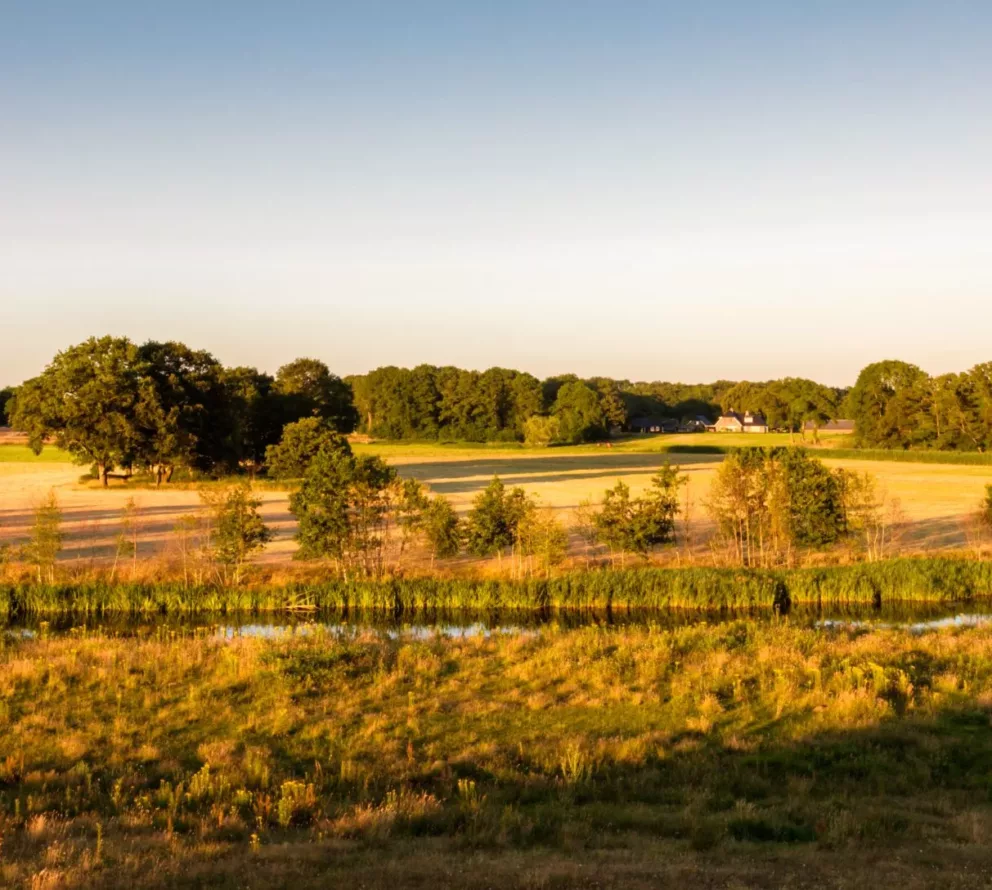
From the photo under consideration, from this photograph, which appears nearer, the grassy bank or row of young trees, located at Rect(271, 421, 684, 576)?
the grassy bank

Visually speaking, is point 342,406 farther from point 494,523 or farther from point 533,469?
point 494,523

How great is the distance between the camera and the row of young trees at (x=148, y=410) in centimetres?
6669

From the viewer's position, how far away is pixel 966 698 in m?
17.8

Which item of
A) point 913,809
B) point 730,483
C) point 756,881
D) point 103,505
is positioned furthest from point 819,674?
point 103,505

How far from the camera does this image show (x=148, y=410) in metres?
66.6

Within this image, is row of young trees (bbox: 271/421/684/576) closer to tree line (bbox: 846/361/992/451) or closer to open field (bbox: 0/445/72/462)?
open field (bbox: 0/445/72/462)

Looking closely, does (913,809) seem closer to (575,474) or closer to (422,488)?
(422,488)

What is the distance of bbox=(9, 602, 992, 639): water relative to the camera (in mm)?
27078

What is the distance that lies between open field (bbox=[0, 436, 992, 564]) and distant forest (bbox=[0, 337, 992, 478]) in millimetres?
4735

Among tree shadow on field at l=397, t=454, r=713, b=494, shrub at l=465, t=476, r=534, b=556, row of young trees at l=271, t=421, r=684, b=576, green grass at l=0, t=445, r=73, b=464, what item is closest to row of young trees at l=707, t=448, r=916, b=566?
row of young trees at l=271, t=421, r=684, b=576

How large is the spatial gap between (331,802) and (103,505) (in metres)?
50.6

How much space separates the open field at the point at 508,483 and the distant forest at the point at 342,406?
473 cm

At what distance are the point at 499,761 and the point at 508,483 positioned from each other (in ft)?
200

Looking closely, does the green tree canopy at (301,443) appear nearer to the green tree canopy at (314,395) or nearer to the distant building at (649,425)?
the green tree canopy at (314,395)
